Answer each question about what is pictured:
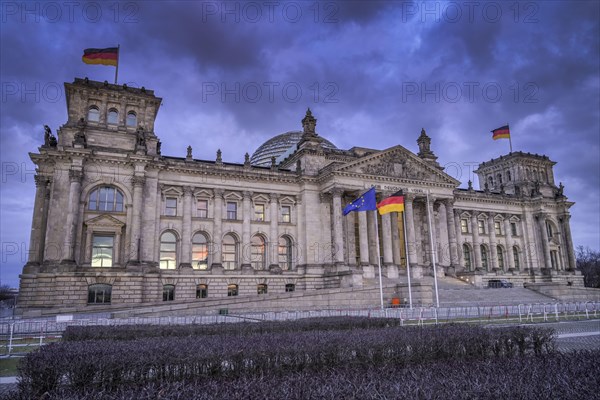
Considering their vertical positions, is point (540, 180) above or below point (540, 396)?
above

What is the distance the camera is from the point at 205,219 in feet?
164

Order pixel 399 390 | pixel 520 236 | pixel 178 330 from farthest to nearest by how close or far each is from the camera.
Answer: pixel 520 236, pixel 178 330, pixel 399 390

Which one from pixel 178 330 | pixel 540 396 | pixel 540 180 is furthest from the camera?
pixel 540 180

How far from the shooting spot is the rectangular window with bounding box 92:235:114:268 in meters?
43.3

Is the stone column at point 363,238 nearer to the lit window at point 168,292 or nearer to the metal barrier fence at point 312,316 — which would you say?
the metal barrier fence at point 312,316

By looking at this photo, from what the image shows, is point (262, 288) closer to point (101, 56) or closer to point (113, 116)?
point (113, 116)

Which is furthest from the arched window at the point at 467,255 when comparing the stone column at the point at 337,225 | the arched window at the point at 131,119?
the arched window at the point at 131,119

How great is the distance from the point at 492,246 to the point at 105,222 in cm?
5546

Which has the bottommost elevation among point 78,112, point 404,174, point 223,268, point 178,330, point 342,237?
point 178,330

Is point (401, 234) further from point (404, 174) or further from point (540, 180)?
point (540, 180)

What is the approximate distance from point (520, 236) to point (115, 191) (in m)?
61.2

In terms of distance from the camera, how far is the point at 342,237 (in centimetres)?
5212

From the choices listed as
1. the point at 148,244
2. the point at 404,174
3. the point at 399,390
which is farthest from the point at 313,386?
the point at 404,174

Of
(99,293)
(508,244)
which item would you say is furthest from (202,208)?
(508,244)
